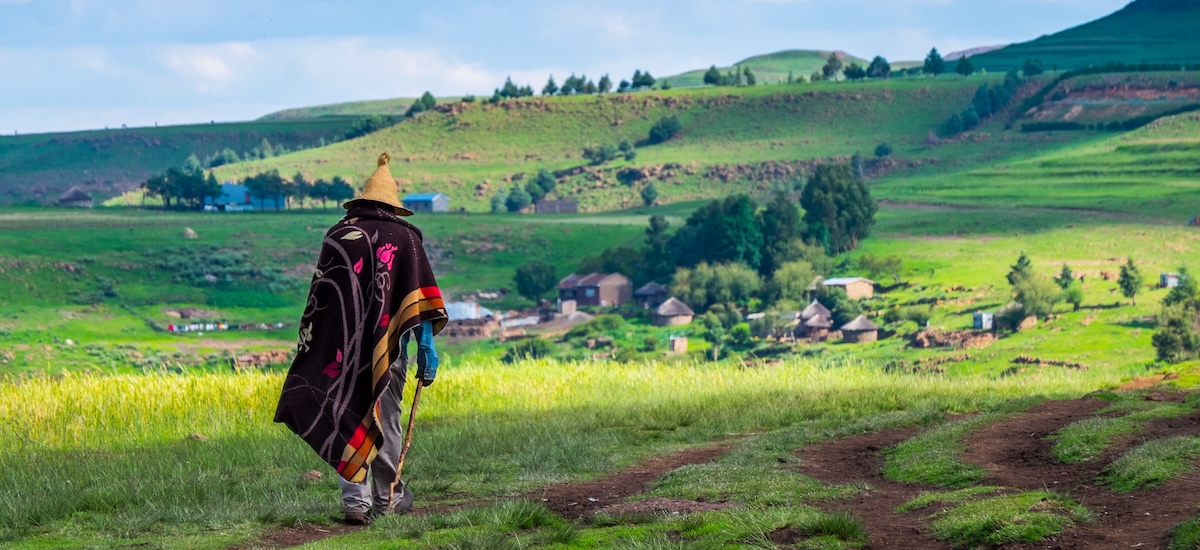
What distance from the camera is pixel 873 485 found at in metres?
9.33

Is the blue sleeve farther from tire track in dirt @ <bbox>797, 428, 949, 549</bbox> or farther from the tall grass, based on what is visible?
tire track in dirt @ <bbox>797, 428, 949, 549</bbox>

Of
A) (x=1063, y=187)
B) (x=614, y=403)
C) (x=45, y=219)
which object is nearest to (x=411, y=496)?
(x=614, y=403)

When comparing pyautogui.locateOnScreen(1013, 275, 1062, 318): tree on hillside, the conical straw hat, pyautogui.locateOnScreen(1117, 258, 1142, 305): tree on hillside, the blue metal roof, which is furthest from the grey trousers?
the blue metal roof

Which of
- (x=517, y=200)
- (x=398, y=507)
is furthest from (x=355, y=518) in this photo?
(x=517, y=200)

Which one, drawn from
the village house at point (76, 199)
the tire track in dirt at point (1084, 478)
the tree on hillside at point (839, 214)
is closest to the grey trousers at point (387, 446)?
the tire track in dirt at point (1084, 478)

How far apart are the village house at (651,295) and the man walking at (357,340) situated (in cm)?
8439

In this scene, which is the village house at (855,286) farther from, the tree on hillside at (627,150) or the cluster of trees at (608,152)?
the cluster of trees at (608,152)

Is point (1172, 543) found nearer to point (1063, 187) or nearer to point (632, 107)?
point (1063, 187)

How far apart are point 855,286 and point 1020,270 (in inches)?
449

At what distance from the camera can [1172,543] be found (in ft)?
21.4

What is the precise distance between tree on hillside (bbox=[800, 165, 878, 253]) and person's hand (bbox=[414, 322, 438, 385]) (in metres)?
90.7

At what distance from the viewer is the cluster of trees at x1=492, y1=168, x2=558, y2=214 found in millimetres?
139750

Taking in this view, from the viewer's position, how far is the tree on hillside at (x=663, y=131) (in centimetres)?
16375

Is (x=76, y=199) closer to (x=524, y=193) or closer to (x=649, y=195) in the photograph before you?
(x=524, y=193)
